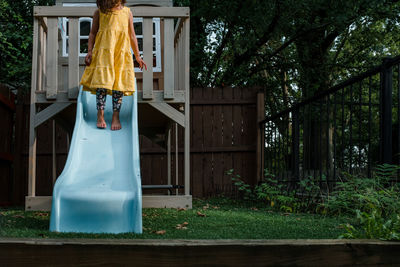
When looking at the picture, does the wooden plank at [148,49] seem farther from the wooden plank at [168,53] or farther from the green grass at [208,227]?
the green grass at [208,227]

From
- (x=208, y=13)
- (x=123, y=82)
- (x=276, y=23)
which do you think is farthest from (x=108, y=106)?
(x=276, y=23)

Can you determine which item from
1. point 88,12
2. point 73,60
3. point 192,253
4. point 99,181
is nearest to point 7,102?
point 73,60

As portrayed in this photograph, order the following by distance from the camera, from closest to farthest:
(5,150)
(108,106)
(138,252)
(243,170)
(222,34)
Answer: (138,252), (108,106), (5,150), (243,170), (222,34)

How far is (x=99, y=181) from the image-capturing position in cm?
372

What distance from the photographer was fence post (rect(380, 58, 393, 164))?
3.70 meters

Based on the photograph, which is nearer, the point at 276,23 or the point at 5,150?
the point at 5,150

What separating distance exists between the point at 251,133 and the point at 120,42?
3105 millimetres

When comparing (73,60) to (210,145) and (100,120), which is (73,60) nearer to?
(100,120)

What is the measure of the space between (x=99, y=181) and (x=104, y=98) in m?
1.22

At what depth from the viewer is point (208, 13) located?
768cm

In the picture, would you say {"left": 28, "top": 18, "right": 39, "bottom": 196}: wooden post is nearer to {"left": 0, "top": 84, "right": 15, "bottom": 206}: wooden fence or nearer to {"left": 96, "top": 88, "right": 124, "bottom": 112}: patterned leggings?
{"left": 96, "top": 88, "right": 124, "bottom": 112}: patterned leggings

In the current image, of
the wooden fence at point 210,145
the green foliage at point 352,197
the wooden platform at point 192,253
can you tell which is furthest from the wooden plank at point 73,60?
the wooden platform at point 192,253

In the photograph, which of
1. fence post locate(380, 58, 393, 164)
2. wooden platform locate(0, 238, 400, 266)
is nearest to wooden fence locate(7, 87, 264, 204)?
fence post locate(380, 58, 393, 164)

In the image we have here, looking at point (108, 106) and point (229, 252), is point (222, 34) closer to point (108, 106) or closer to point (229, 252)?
point (108, 106)
